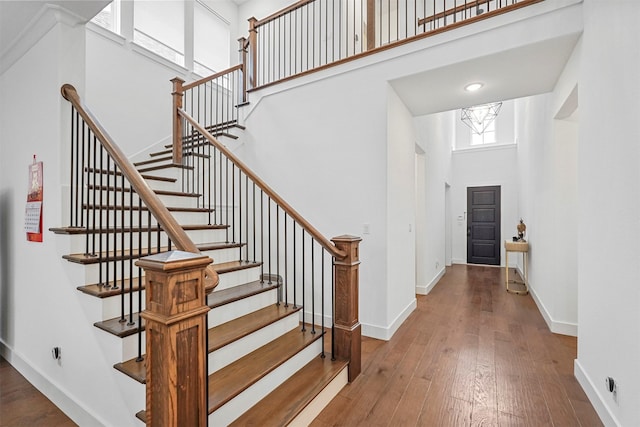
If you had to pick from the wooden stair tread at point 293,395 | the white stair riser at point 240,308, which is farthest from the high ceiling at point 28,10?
the wooden stair tread at point 293,395

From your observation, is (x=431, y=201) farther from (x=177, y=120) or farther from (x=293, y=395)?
(x=293, y=395)

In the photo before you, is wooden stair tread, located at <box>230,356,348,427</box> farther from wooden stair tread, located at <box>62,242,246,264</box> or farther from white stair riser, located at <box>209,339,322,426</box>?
wooden stair tread, located at <box>62,242,246,264</box>

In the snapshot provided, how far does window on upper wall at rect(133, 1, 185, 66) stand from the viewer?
4.69 m

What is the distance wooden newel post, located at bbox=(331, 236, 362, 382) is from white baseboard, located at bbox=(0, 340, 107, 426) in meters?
1.55

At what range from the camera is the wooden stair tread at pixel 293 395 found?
174 centimetres

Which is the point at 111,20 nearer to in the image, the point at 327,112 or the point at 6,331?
the point at 327,112

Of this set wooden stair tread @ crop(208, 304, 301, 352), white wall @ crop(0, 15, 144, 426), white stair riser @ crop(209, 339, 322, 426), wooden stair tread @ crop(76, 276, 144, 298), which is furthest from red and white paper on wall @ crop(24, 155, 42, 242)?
white stair riser @ crop(209, 339, 322, 426)

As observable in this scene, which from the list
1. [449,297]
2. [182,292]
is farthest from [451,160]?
[182,292]

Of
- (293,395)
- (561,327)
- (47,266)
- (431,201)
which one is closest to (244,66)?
(47,266)

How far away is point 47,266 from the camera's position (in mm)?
2213

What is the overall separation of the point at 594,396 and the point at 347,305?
5.66 ft

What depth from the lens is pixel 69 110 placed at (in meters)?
2.19

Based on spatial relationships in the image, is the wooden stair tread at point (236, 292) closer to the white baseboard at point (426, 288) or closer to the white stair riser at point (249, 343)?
the white stair riser at point (249, 343)

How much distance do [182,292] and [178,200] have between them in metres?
2.45
